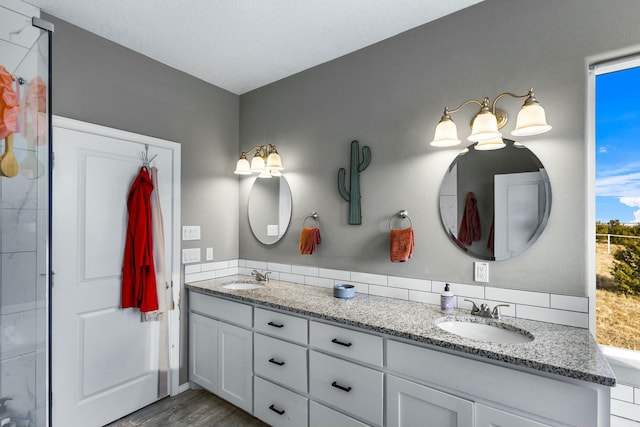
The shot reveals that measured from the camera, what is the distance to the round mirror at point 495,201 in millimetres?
1730

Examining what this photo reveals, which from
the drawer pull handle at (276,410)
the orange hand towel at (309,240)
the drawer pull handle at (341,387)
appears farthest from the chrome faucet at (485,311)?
the drawer pull handle at (276,410)

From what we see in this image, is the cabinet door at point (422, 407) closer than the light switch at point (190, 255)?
Yes

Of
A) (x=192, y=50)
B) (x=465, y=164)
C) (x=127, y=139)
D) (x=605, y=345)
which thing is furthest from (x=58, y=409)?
(x=605, y=345)

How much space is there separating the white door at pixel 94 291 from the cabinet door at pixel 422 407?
6.28 ft

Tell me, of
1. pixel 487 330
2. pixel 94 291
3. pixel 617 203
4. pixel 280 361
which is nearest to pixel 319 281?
pixel 280 361

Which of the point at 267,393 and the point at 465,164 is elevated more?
the point at 465,164

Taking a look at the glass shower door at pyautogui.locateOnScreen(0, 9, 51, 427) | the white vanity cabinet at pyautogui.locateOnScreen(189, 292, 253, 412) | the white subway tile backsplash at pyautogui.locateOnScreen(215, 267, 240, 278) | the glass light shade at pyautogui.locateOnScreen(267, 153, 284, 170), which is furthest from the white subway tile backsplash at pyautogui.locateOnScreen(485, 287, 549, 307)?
the white subway tile backsplash at pyautogui.locateOnScreen(215, 267, 240, 278)

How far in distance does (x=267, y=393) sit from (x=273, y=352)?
289 millimetres

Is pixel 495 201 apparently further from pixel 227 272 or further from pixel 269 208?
pixel 227 272

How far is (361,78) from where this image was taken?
240 cm

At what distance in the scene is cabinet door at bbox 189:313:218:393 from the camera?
2463mm

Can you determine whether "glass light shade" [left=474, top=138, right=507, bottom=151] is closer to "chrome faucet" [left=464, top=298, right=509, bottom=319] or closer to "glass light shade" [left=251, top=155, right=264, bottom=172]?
"chrome faucet" [left=464, top=298, right=509, bottom=319]

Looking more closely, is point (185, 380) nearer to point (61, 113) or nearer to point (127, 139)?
point (127, 139)

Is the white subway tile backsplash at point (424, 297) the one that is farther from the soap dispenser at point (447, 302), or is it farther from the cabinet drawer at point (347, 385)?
the cabinet drawer at point (347, 385)
